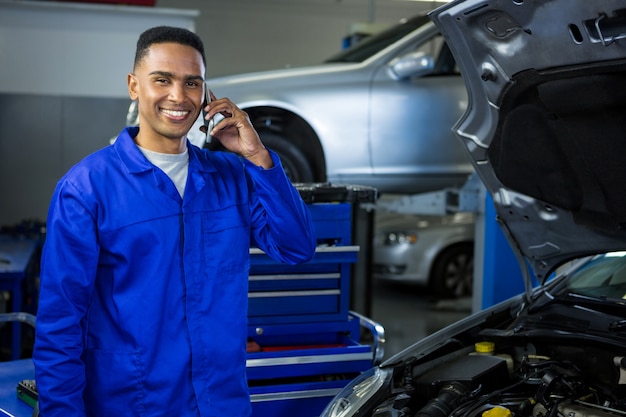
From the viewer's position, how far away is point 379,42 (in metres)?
5.47

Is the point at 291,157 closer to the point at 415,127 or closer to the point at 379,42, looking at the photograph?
the point at 415,127

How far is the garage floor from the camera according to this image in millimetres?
5805

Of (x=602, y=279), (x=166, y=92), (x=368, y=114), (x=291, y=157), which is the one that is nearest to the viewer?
(x=166, y=92)

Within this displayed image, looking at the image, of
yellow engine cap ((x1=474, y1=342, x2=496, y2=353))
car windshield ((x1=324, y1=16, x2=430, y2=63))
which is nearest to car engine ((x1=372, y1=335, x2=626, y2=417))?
yellow engine cap ((x1=474, y1=342, x2=496, y2=353))

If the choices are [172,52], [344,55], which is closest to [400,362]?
[172,52]

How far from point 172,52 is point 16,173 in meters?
5.86

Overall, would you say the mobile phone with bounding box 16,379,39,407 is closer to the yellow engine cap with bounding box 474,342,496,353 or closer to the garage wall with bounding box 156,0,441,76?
the yellow engine cap with bounding box 474,342,496,353

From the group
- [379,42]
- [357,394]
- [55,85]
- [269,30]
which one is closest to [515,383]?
[357,394]

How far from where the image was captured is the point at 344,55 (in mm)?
5582

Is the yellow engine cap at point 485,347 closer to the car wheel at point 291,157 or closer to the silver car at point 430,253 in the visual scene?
the car wheel at point 291,157

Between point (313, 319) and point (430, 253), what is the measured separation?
383cm

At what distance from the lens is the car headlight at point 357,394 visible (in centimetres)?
221

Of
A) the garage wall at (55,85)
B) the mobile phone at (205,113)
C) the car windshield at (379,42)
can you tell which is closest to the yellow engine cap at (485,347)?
the mobile phone at (205,113)

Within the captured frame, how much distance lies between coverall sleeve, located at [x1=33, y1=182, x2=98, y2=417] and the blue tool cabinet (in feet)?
3.75
